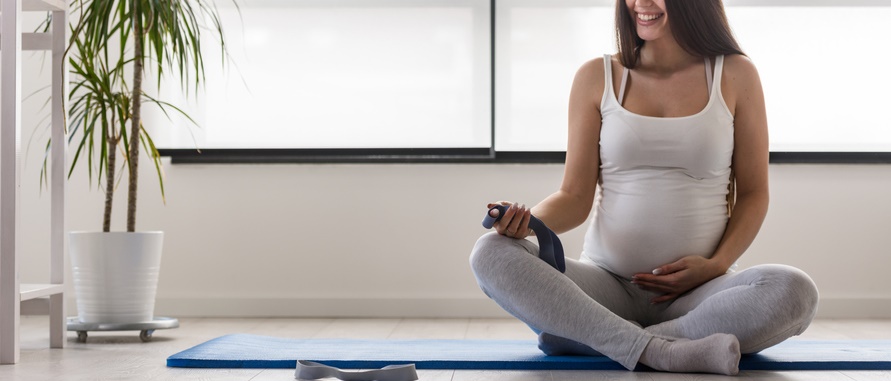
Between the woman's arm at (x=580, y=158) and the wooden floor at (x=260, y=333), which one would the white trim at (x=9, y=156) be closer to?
the wooden floor at (x=260, y=333)

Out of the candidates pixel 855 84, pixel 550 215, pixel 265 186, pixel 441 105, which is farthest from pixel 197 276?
pixel 855 84

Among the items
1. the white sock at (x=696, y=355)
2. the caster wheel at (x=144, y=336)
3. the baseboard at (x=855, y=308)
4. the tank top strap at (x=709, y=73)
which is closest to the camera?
the white sock at (x=696, y=355)

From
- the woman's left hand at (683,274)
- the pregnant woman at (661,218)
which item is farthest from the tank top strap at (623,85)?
the woman's left hand at (683,274)

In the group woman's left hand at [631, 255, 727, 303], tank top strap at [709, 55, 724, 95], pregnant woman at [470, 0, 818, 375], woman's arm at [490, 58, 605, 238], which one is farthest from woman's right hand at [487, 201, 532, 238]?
tank top strap at [709, 55, 724, 95]

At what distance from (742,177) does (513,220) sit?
1.73 ft

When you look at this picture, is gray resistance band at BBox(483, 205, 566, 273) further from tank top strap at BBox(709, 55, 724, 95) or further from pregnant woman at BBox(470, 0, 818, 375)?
tank top strap at BBox(709, 55, 724, 95)

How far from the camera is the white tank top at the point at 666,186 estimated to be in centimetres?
184

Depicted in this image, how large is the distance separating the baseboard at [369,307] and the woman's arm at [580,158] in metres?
1.30

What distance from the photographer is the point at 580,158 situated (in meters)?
1.97

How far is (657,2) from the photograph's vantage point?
1.93 meters

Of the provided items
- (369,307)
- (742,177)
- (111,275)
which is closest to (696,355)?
(742,177)

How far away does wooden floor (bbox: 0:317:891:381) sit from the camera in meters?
1.69

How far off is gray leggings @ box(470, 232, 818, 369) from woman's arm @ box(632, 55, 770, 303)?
0.22ft

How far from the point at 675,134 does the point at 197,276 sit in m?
1.99
